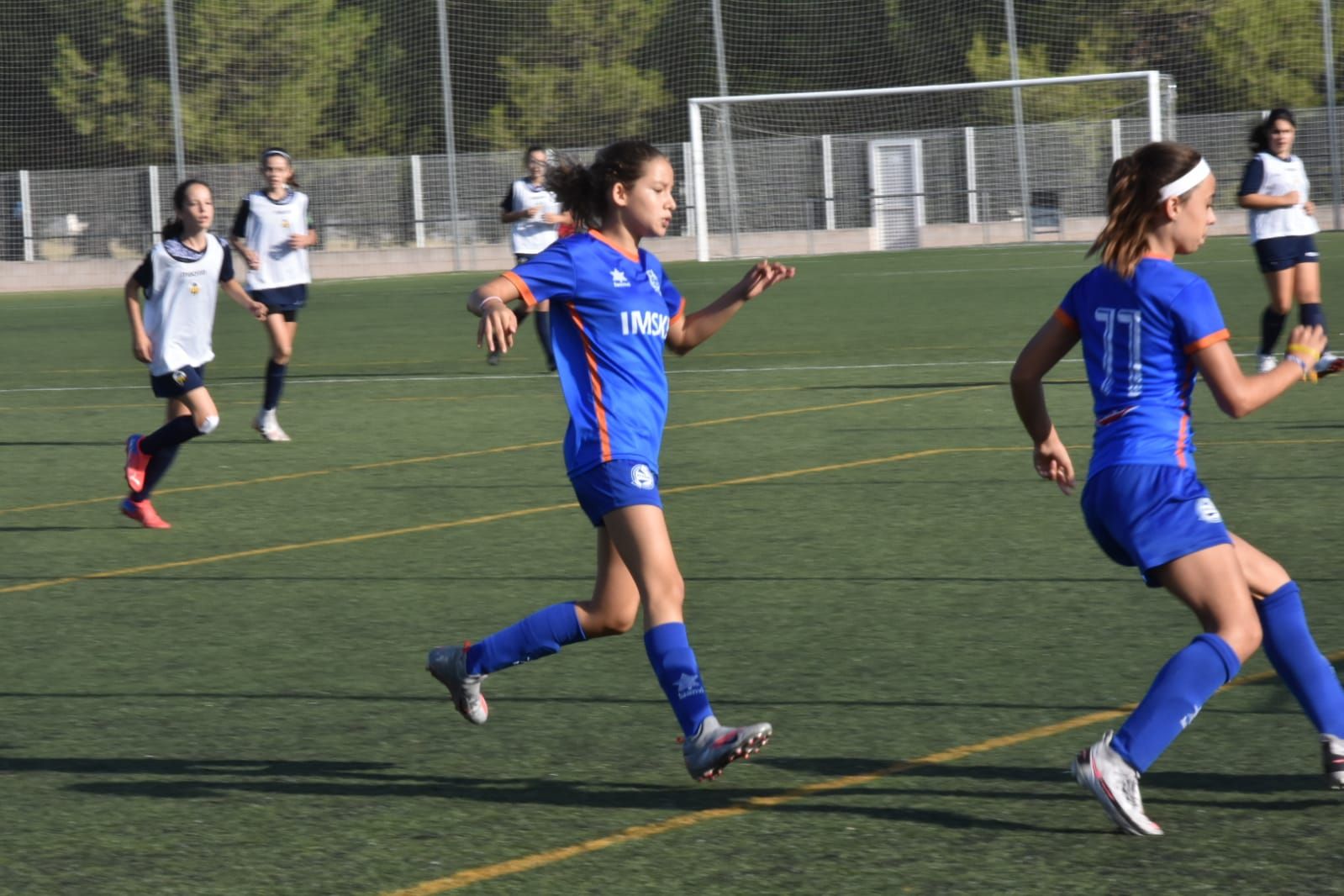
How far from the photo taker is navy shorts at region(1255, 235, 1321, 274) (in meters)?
12.9

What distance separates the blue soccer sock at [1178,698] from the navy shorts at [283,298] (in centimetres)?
982

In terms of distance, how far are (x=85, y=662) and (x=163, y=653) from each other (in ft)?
0.82

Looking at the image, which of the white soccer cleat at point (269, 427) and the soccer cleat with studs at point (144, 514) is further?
the white soccer cleat at point (269, 427)

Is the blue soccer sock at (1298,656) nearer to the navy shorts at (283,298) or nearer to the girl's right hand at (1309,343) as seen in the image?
the girl's right hand at (1309,343)

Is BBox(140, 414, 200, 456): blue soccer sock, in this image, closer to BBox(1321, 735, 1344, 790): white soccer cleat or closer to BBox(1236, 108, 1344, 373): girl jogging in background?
BBox(1321, 735, 1344, 790): white soccer cleat

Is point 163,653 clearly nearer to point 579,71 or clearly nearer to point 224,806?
point 224,806

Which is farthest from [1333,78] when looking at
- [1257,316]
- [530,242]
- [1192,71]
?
[530,242]

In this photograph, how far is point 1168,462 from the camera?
13.8 ft

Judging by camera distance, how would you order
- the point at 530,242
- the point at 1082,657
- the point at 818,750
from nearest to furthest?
the point at 818,750 < the point at 1082,657 < the point at 530,242

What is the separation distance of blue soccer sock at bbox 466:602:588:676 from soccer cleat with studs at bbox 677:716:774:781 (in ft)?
1.86

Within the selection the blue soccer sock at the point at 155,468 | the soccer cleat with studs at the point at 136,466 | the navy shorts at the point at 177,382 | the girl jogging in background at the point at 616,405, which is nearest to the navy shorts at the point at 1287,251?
the navy shorts at the point at 177,382

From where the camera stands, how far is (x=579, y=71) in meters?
46.6

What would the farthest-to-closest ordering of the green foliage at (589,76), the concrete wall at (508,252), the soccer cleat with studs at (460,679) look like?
1. the green foliage at (589,76)
2. the concrete wall at (508,252)
3. the soccer cleat with studs at (460,679)

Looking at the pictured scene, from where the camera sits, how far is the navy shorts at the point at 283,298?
Answer: 13.2m
